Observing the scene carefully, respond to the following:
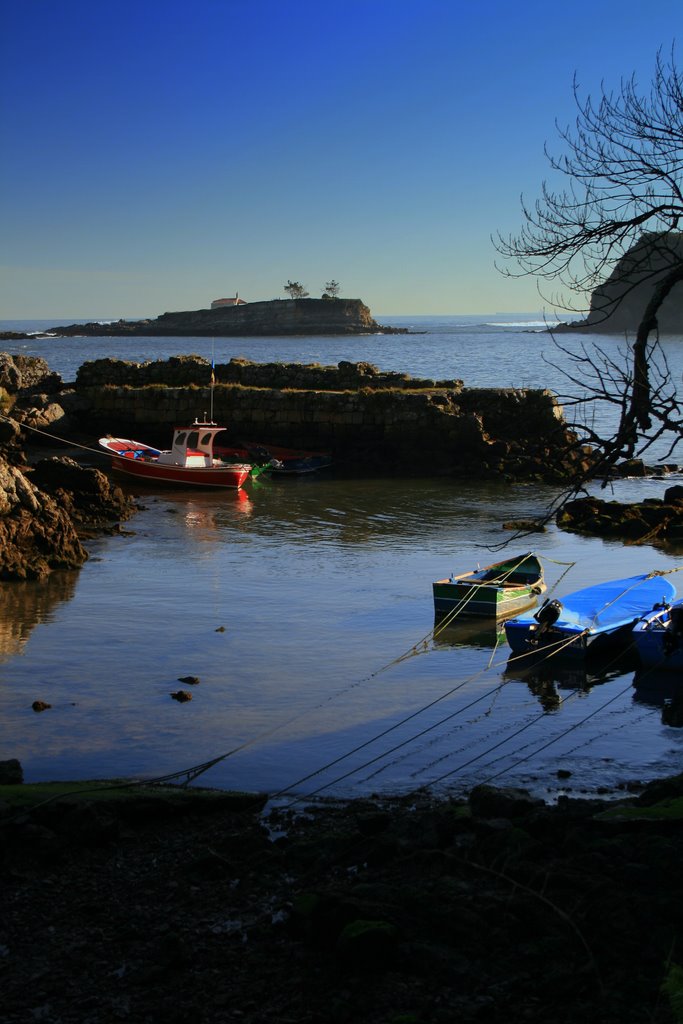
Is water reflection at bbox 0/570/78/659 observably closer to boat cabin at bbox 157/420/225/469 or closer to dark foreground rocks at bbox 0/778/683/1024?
dark foreground rocks at bbox 0/778/683/1024

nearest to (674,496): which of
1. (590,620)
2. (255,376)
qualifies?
(590,620)

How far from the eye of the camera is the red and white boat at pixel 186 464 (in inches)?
1262

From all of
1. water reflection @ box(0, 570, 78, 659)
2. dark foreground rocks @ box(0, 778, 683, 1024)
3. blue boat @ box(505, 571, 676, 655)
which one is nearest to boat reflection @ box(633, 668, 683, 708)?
blue boat @ box(505, 571, 676, 655)

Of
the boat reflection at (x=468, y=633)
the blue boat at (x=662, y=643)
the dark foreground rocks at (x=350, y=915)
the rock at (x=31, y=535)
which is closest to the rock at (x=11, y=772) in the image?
the dark foreground rocks at (x=350, y=915)

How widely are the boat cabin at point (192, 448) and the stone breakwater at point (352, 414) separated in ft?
16.8

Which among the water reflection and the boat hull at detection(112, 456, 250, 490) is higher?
the boat hull at detection(112, 456, 250, 490)

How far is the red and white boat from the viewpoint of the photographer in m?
32.1

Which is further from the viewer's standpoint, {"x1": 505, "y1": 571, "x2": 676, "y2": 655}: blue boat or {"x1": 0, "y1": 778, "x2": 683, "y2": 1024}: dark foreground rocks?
{"x1": 505, "y1": 571, "x2": 676, "y2": 655}: blue boat

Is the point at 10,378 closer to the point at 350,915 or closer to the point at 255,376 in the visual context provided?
the point at 255,376

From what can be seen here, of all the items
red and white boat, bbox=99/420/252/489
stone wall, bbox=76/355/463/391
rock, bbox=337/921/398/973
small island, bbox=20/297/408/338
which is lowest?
rock, bbox=337/921/398/973

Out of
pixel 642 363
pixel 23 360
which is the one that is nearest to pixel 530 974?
pixel 642 363

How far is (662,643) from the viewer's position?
15023mm

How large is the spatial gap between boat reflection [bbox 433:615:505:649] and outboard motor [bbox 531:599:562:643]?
1.10 metres

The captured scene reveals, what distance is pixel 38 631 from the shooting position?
53.9ft
